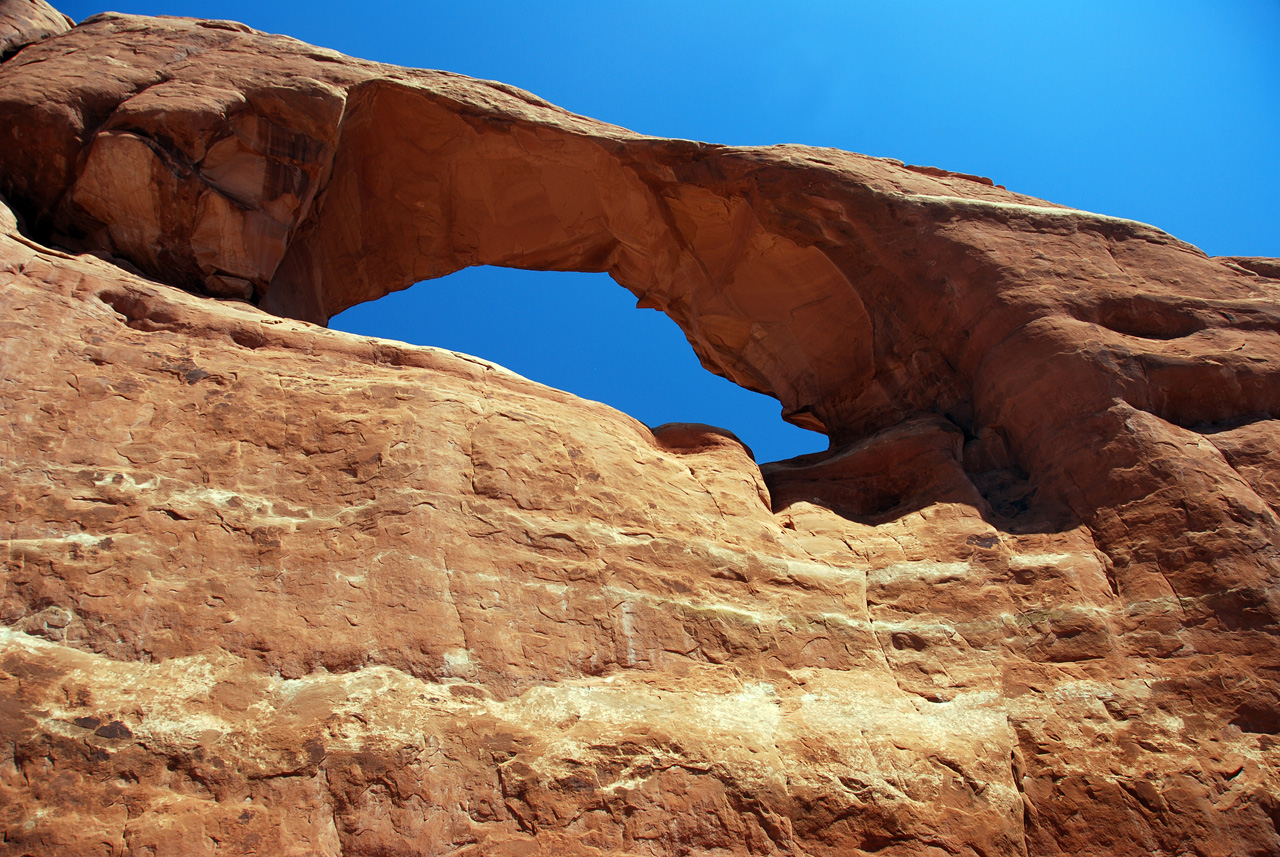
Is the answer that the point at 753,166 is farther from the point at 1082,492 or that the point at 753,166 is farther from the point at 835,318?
the point at 1082,492

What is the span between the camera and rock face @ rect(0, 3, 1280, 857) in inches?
202

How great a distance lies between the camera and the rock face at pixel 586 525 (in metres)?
5.14

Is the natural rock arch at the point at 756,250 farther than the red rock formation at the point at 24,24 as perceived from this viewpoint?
No

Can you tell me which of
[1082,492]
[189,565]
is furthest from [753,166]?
[189,565]

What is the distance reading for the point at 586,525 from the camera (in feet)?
23.5

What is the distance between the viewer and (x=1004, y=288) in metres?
9.69

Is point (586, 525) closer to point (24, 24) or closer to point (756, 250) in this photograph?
point (756, 250)

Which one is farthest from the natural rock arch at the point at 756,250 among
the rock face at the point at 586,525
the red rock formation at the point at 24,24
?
the red rock formation at the point at 24,24

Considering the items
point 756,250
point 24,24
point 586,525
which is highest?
point 24,24

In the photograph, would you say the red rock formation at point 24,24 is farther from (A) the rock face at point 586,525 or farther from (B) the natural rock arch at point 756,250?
(B) the natural rock arch at point 756,250

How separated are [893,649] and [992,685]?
0.74 meters

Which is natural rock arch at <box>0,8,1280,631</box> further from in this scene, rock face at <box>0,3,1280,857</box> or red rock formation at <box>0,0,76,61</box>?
red rock formation at <box>0,0,76,61</box>

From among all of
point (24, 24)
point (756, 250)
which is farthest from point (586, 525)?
point (24, 24)

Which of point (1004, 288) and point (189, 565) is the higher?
point (1004, 288)
